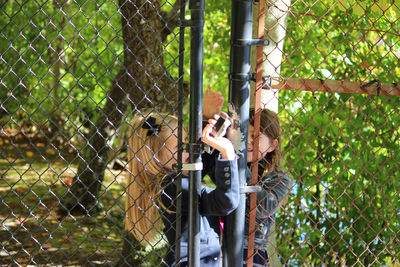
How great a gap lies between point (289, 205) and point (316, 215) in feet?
0.77

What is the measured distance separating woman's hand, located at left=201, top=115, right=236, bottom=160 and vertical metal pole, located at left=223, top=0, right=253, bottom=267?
75 millimetres

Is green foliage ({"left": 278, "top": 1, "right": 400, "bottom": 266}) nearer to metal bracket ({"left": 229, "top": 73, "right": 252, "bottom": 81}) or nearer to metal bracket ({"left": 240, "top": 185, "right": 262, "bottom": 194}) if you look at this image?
metal bracket ({"left": 240, "top": 185, "right": 262, "bottom": 194})

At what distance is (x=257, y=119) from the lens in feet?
6.56

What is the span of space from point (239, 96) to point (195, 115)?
18 centimetres

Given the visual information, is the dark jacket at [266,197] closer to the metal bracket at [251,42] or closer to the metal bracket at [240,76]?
the metal bracket at [240,76]

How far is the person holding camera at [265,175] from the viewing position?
217cm

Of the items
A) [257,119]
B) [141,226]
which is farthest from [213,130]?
[141,226]

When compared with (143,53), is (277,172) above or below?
below

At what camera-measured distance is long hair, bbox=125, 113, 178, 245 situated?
213 cm

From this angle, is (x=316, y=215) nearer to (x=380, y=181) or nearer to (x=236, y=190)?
(x=380, y=181)

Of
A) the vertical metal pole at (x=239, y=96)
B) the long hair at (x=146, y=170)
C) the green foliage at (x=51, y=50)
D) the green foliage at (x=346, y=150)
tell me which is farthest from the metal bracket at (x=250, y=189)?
the green foliage at (x=51, y=50)

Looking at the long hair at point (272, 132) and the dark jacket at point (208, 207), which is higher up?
the long hair at point (272, 132)

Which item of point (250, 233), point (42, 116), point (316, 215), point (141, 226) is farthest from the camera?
point (42, 116)

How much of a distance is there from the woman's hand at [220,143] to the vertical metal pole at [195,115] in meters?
0.04
